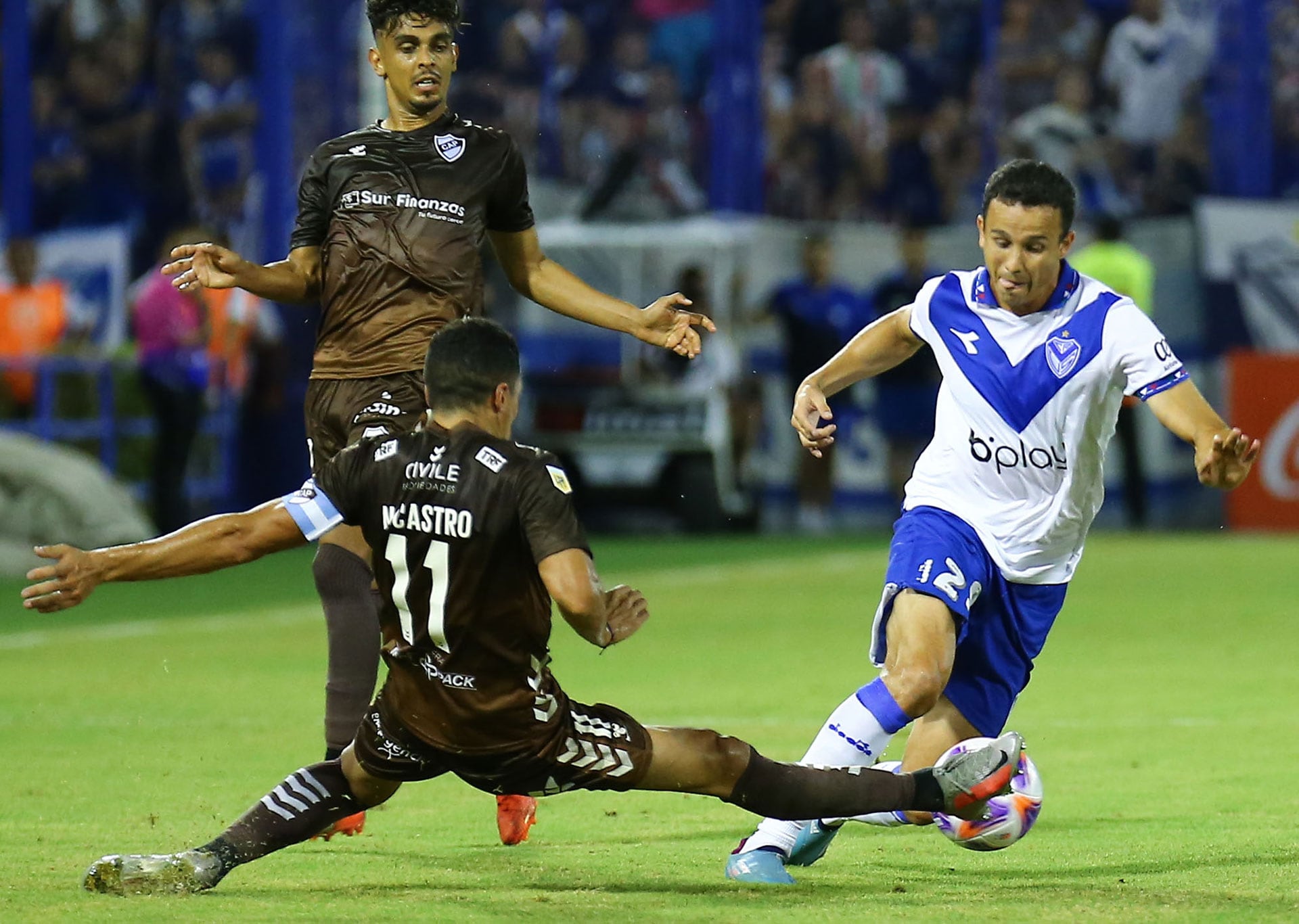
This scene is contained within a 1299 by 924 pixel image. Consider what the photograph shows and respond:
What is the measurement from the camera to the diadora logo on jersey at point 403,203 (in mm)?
6301

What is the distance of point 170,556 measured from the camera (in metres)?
4.89

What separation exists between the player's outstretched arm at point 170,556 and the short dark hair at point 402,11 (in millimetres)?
1825

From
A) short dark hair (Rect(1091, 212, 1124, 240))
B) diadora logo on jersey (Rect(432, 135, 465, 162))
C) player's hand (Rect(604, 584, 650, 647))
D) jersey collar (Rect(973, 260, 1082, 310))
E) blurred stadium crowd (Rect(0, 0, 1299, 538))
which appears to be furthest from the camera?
blurred stadium crowd (Rect(0, 0, 1299, 538))

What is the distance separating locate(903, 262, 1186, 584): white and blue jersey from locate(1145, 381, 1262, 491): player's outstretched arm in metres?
0.17

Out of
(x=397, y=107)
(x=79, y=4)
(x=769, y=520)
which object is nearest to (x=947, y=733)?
(x=397, y=107)

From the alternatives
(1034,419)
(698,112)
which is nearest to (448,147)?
(1034,419)

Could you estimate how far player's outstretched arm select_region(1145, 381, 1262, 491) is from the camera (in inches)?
197

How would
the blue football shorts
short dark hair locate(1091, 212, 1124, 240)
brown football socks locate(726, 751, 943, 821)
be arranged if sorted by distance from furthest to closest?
short dark hair locate(1091, 212, 1124, 240)
the blue football shorts
brown football socks locate(726, 751, 943, 821)

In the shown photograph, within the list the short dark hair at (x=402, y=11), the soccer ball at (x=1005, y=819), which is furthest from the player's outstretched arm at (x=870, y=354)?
the short dark hair at (x=402, y=11)

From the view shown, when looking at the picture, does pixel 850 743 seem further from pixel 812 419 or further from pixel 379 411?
pixel 379 411

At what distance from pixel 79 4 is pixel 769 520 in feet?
30.7

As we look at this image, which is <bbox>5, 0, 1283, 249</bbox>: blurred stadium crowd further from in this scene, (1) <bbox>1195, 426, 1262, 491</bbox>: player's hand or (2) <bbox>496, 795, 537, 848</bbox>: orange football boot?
(1) <bbox>1195, 426, 1262, 491</bbox>: player's hand

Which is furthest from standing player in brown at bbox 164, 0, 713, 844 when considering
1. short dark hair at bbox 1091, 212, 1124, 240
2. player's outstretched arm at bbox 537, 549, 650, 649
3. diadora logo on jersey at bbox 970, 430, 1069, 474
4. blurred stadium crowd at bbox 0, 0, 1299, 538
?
short dark hair at bbox 1091, 212, 1124, 240

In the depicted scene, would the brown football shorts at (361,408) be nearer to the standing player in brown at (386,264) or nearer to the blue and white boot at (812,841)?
the standing player in brown at (386,264)
